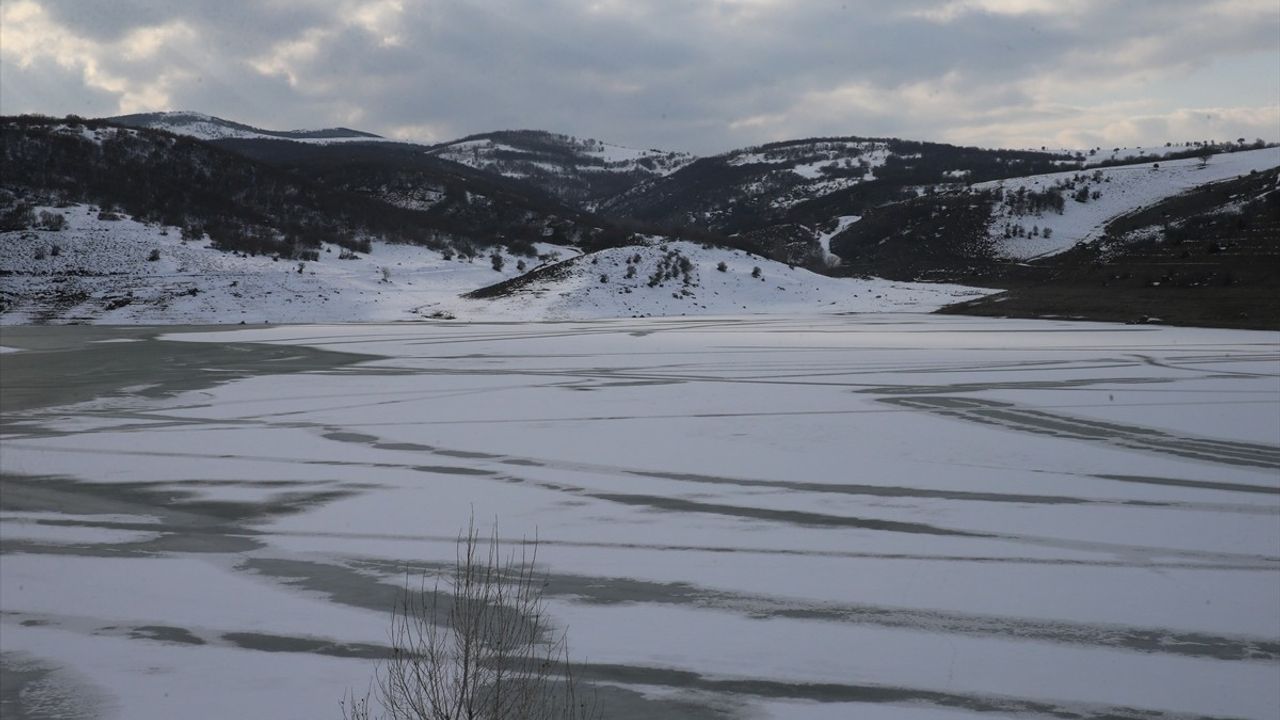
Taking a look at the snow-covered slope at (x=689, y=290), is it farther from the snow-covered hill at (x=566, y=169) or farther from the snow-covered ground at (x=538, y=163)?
the snow-covered ground at (x=538, y=163)

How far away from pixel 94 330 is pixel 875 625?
28.8 meters

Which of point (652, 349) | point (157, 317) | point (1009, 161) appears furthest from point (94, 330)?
point (1009, 161)

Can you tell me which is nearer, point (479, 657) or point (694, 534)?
point (479, 657)

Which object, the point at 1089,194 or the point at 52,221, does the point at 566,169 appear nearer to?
the point at 1089,194

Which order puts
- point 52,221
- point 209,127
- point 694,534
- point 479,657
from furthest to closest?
point 209,127 < point 52,221 < point 694,534 < point 479,657

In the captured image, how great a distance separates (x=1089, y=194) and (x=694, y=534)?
66.1 meters

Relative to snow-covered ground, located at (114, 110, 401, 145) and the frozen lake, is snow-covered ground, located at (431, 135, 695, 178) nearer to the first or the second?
snow-covered ground, located at (114, 110, 401, 145)

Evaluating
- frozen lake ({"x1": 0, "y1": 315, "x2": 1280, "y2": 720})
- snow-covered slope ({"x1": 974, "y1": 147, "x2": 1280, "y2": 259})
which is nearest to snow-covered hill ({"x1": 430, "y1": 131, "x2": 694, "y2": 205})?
snow-covered slope ({"x1": 974, "y1": 147, "x2": 1280, "y2": 259})

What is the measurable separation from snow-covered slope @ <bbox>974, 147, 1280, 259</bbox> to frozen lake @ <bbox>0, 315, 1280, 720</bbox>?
147 ft

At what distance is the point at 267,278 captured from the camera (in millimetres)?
39125

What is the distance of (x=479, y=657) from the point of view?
16.6 ft

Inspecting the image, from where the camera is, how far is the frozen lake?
210 inches

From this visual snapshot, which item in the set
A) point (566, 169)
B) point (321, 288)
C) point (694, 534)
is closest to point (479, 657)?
point (694, 534)

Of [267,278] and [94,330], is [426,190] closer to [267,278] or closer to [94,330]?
[267,278]
